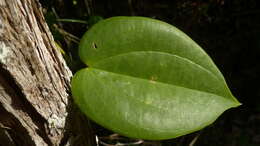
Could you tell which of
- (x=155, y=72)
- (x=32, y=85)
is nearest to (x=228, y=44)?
(x=155, y=72)

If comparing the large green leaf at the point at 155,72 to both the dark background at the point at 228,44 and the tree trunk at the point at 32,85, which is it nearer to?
the tree trunk at the point at 32,85

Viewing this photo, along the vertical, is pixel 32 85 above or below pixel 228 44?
above

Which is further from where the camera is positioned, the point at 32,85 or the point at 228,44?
the point at 228,44

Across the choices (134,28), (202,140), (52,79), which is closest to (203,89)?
(134,28)

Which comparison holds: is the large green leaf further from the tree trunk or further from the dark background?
the dark background

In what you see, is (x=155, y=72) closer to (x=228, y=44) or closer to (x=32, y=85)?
(x=32, y=85)

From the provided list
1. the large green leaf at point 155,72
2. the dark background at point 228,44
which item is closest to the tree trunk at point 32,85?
the large green leaf at point 155,72

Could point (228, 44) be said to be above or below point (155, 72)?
below
